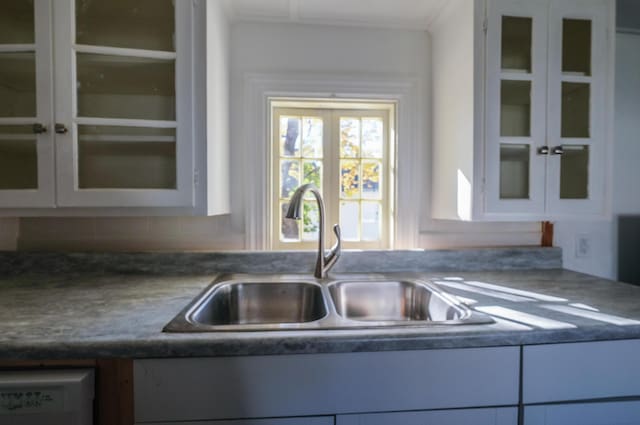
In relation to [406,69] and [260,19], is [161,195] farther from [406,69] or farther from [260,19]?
[406,69]

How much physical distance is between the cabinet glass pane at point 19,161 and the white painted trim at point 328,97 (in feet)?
2.34

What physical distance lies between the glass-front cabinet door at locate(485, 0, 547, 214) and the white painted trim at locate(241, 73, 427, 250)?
355 millimetres

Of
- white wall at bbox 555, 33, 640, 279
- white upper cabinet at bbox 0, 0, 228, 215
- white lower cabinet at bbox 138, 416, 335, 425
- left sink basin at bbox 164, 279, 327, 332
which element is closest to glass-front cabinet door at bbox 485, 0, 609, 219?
white wall at bbox 555, 33, 640, 279

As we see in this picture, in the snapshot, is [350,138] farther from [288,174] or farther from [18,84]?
[18,84]

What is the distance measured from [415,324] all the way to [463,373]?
0.15m

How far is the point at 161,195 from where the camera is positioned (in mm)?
1083

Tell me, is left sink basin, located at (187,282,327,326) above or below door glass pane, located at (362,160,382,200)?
below

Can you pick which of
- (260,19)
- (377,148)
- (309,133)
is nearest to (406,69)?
(377,148)

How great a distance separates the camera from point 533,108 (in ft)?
3.93

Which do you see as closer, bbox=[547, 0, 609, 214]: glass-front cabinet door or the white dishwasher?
the white dishwasher

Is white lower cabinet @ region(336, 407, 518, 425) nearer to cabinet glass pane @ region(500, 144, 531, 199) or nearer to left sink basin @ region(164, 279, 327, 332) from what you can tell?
left sink basin @ region(164, 279, 327, 332)

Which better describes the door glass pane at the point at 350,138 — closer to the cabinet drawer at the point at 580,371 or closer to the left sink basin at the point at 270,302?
the left sink basin at the point at 270,302

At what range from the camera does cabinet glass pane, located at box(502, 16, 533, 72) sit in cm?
119

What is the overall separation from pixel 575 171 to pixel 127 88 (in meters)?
1.71
